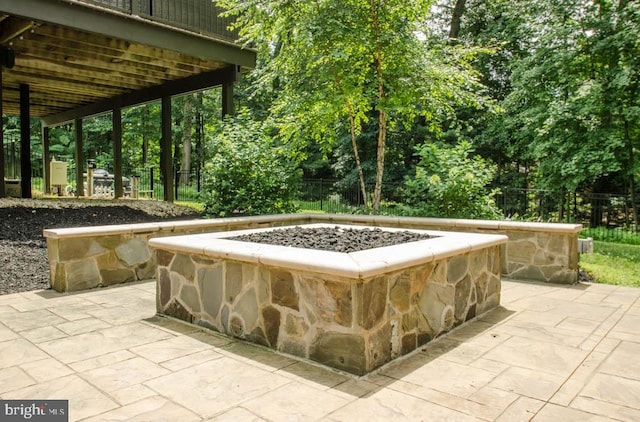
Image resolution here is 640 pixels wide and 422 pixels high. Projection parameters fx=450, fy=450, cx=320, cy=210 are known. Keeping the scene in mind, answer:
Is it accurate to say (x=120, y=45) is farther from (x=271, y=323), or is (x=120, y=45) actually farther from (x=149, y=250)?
(x=271, y=323)

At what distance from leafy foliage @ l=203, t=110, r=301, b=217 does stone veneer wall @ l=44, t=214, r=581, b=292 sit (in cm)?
107

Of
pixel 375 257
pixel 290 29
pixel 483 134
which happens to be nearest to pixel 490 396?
pixel 375 257

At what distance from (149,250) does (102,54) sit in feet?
16.8

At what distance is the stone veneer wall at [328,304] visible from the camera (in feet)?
8.63

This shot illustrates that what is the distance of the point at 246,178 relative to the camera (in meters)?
7.22

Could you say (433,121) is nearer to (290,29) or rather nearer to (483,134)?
(290,29)

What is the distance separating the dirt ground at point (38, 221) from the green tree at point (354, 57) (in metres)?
3.59

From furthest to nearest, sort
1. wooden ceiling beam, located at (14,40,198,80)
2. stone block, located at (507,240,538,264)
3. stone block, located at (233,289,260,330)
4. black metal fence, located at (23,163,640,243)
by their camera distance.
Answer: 1. black metal fence, located at (23,163,640,243)
2. wooden ceiling beam, located at (14,40,198,80)
3. stone block, located at (507,240,538,264)
4. stone block, located at (233,289,260,330)

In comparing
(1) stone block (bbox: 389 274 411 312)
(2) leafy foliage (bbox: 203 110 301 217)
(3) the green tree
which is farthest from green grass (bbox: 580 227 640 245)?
(1) stone block (bbox: 389 274 411 312)

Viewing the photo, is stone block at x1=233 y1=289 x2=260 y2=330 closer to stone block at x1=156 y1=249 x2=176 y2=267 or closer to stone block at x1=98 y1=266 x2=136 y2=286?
stone block at x1=156 y1=249 x2=176 y2=267

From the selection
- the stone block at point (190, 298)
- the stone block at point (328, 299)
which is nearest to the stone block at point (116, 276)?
the stone block at point (190, 298)

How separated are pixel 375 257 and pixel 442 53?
5512 millimetres

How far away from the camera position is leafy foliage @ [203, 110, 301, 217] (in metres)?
7.13

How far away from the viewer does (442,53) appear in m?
7.27
